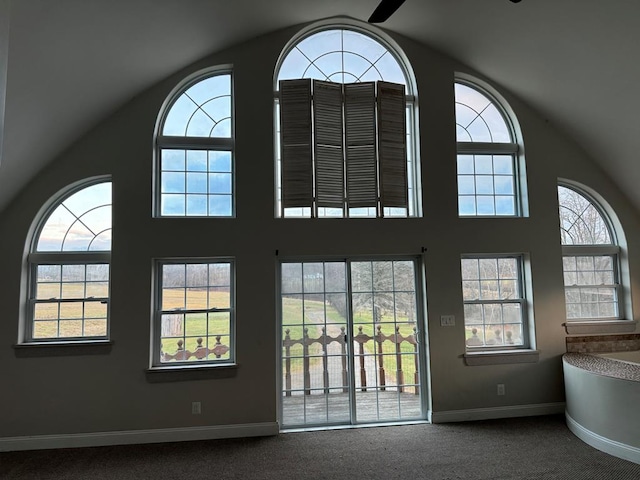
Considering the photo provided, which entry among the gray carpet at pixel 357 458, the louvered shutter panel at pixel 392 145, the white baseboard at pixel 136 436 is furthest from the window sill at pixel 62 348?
the louvered shutter panel at pixel 392 145

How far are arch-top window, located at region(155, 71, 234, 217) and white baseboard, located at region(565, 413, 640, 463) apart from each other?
396 centimetres

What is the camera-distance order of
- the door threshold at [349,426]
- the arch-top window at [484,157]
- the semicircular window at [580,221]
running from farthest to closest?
the semicircular window at [580,221] < the arch-top window at [484,157] < the door threshold at [349,426]

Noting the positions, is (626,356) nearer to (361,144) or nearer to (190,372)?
(361,144)

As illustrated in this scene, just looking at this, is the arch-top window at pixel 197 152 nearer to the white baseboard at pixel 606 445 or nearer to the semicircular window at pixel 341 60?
the semicircular window at pixel 341 60

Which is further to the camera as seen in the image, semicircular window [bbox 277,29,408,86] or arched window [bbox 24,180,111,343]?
semicircular window [bbox 277,29,408,86]

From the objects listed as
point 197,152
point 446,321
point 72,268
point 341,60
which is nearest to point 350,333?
point 446,321

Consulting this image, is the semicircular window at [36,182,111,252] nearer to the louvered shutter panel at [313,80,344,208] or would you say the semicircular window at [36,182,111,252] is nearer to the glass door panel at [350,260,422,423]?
the louvered shutter panel at [313,80,344,208]

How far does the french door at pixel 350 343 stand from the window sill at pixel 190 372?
57 centimetres

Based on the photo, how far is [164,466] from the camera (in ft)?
10.9

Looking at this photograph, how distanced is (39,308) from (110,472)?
1.74 metres

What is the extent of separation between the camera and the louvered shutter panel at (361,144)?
14.1ft

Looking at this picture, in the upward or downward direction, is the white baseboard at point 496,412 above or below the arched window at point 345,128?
below

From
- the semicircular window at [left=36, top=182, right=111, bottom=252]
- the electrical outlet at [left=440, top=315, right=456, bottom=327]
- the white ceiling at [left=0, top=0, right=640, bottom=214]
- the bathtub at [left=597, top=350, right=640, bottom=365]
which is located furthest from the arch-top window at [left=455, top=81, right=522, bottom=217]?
the semicircular window at [left=36, top=182, right=111, bottom=252]

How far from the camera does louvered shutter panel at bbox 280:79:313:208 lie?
4.20 meters
